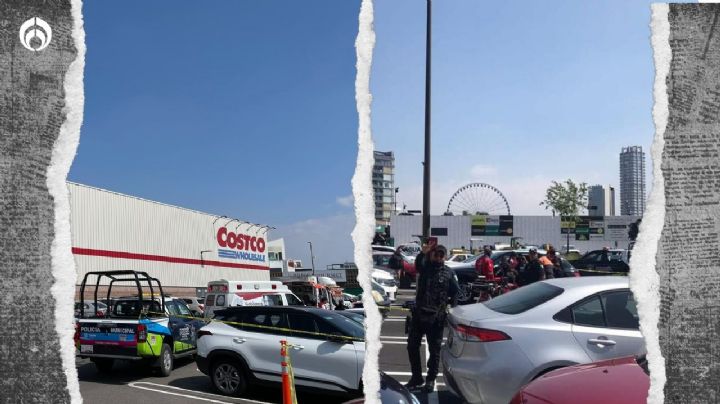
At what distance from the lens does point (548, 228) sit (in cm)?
371

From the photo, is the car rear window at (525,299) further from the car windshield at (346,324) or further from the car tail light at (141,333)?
the car tail light at (141,333)

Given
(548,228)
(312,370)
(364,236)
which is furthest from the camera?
(548,228)

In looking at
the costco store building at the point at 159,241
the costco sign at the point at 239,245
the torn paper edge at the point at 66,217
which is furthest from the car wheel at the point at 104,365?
the torn paper edge at the point at 66,217

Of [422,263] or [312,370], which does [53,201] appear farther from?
[422,263]

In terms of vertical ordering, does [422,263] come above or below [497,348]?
above

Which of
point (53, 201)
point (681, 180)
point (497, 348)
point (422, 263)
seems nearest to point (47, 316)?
point (53, 201)

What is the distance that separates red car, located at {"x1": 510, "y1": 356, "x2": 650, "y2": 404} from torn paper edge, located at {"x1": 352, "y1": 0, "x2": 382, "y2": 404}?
685 mm

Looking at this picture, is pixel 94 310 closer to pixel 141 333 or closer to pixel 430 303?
pixel 141 333

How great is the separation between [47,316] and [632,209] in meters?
3.09

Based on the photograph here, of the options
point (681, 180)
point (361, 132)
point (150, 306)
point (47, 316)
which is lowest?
point (150, 306)

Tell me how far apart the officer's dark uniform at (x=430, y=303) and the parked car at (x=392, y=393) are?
0.59 feet

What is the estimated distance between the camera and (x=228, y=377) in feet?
14.6

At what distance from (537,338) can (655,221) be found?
869 millimetres

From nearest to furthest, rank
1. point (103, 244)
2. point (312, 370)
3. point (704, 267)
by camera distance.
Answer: point (704, 267) < point (312, 370) < point (103, 244)
